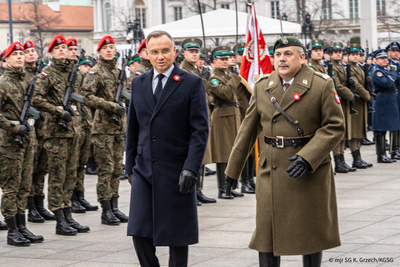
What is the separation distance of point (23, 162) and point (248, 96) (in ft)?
14.2

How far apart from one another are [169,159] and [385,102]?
9902 mm

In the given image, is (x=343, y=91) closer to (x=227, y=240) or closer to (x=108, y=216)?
(x=108, y=216)

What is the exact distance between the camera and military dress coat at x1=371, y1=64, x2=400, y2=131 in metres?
13.9

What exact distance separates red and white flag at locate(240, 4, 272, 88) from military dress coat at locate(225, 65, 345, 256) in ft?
18.1

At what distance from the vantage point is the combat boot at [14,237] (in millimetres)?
7445

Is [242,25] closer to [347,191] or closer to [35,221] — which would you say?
→ [347,191]

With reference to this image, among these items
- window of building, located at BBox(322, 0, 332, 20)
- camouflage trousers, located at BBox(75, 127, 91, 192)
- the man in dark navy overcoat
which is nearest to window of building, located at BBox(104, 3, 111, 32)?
window of building, located at BBox(322, 0, 332, 20)

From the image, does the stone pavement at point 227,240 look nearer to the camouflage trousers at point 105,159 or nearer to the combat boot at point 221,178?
the combat boot at point 221,178

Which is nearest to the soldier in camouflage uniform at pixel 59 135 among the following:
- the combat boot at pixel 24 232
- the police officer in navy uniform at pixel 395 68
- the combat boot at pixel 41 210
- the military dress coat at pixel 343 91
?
the combat boot at pixel 24 232

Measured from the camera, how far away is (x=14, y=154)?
24.9 ft

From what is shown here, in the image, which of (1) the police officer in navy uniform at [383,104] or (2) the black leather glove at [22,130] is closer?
(2) the black leather glove at [22,130]

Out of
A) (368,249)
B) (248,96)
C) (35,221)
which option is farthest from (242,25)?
(368,249)

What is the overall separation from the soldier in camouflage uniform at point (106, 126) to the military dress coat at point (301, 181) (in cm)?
372

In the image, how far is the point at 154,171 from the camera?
509cm
